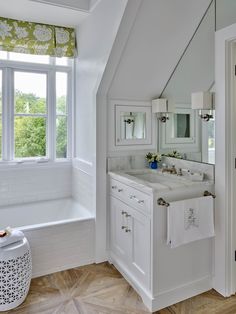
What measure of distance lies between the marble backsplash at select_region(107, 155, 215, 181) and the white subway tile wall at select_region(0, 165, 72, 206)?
3.38 ft

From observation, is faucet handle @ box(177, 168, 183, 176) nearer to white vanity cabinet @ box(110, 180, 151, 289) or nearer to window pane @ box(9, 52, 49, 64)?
white vanity cabinet @ box(110, 180, 151, 289)

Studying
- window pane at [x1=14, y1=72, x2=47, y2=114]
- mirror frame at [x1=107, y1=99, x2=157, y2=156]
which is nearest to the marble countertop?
mirror frame at [x1=107, y1=99, x2=157, y2=156]

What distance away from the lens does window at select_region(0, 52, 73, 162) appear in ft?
10.2

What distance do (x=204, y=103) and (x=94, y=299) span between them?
1865 millimetres

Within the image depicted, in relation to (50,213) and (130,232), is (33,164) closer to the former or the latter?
(50,213)

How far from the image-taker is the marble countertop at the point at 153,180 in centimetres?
198

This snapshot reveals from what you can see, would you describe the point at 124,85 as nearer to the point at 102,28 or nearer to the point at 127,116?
the point at 127,116

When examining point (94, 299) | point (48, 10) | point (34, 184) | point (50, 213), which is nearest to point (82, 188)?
point (50, 213)

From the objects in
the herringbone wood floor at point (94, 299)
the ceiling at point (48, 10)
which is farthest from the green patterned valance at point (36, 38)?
the herringbone wood floor at point (94, 299)

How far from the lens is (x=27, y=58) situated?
3164 millimetres

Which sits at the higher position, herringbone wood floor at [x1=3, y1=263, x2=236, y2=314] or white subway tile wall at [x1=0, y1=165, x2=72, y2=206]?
white subway tile wall at [x1=0, y1=165, x2=72, y2=206]

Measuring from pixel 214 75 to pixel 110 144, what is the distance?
1.17 meters

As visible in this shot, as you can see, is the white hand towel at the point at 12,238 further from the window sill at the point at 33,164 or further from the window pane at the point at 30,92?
the window pane at the point at 30,92

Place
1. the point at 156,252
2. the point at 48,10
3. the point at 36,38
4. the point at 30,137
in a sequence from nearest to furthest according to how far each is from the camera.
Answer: the point at 156,252
the point at 48,10
the point at 36,38
the point at 30,137
